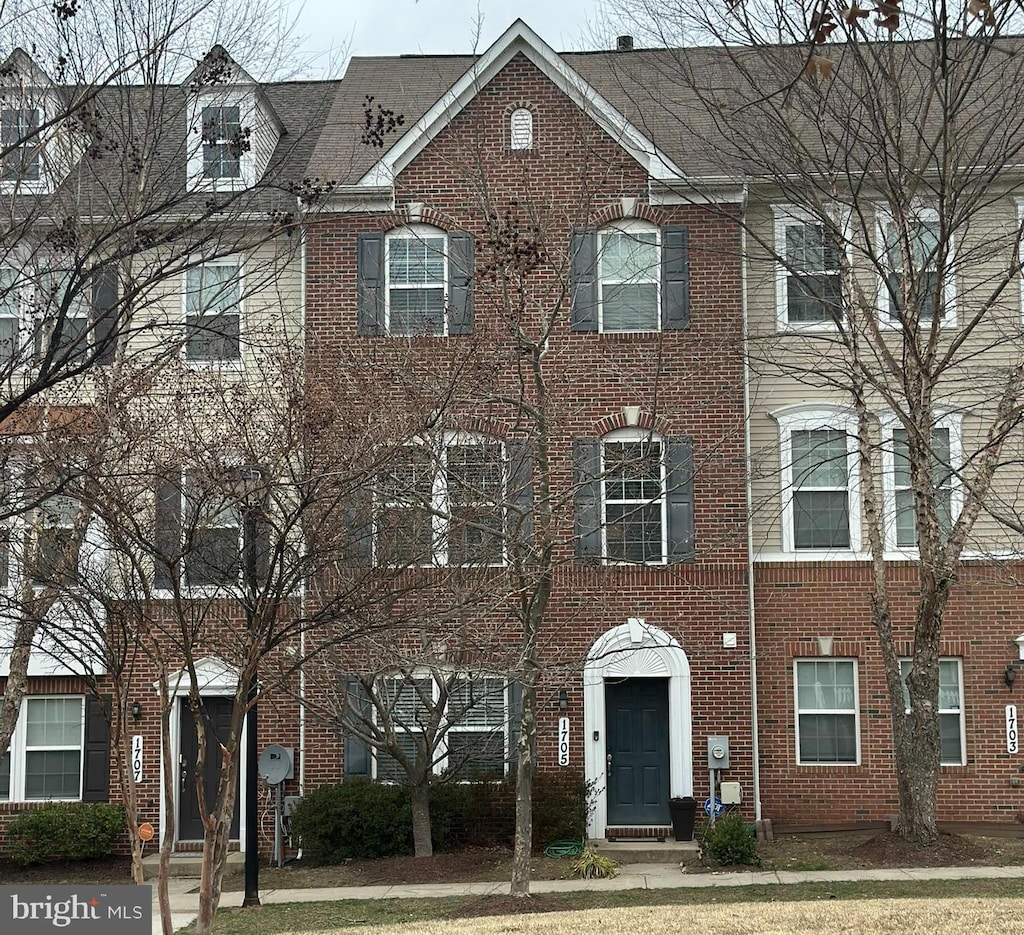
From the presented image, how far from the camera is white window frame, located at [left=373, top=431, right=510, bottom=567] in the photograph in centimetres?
1235

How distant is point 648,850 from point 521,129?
9749 millimetres

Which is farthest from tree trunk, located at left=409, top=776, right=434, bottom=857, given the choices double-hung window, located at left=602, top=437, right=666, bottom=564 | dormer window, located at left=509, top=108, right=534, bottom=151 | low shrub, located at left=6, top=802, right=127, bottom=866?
dormer window, located at left=509, top=108, right=534, bottom=151

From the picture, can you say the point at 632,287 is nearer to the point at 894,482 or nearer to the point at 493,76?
the point at 493,76

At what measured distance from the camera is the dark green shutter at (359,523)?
32.1 feet

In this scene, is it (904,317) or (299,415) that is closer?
(299,415)

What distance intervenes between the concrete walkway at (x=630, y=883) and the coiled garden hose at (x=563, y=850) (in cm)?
112

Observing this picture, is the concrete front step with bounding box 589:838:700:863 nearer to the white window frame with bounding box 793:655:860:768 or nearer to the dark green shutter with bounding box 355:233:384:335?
the white window frame with bounding box 793:655:860:768

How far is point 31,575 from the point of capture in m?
9.92

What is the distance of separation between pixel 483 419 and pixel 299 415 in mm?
5470

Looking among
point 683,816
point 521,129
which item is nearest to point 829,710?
point 683,816

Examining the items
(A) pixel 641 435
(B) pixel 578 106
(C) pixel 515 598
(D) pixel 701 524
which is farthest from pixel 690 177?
(C) pixel 515 598

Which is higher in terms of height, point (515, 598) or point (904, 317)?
point (904, 317)

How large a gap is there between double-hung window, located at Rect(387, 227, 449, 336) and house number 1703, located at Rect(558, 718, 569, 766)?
225 inches

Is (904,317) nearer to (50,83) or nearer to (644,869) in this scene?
(644,869)
